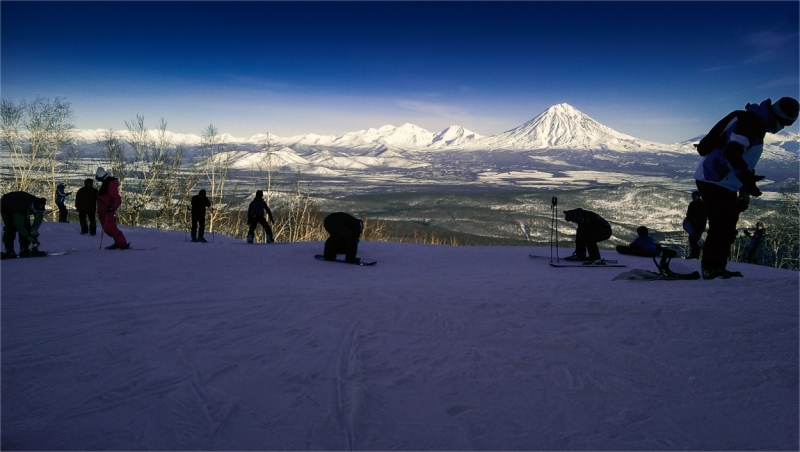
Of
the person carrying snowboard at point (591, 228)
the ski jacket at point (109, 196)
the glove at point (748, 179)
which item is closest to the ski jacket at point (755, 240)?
the person carrying snowboard at point (591, 228)

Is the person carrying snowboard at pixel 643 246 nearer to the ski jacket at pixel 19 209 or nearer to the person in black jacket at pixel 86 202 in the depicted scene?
the ski jacket at pixel 19 209

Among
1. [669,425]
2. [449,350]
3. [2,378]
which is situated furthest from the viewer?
[449,350]

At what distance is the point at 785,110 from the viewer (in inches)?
242

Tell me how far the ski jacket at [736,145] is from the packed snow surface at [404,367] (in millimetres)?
1548

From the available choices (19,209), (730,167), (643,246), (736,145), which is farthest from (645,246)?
(19,209)

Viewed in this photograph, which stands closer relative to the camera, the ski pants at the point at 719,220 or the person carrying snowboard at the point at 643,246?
the ski pants at the point at 719,220

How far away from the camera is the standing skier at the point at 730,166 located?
20.8ft

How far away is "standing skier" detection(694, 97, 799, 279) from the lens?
634 centimetres

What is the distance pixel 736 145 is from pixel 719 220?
1.14m

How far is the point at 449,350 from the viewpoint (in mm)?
3924

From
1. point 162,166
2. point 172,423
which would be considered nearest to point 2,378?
point 172,423

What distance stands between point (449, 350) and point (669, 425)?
5.54 feet

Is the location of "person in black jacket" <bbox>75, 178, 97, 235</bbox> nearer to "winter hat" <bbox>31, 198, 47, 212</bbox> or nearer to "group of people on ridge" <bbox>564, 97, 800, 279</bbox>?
"winter hat" <bbox>31, 198, 47, 212</bbox>

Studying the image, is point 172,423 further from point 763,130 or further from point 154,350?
point 763,130
